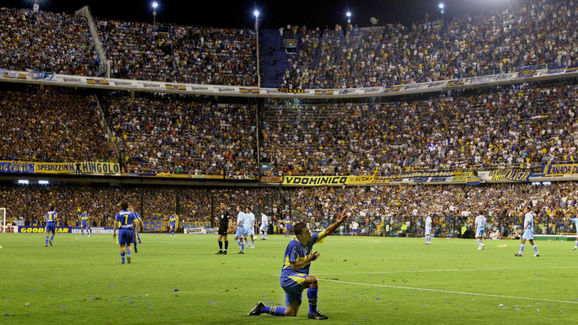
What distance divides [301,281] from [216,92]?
66359 mm

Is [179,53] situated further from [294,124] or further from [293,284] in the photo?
[293,284]

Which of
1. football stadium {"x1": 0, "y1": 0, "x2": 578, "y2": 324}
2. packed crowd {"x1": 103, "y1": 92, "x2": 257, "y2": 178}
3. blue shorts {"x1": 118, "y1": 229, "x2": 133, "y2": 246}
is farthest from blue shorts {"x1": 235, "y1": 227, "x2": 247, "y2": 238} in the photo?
packed crowd {"x1": 103, "y1": 92, "x2": 257, "y2": 178}

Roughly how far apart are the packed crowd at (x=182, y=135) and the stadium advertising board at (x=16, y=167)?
8.97 m

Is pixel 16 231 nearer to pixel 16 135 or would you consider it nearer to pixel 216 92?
pixel 16 135

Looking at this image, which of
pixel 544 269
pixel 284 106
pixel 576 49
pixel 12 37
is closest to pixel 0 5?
pixel 12 37

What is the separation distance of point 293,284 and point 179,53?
71.0 meters

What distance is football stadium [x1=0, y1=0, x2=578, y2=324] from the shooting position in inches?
2414

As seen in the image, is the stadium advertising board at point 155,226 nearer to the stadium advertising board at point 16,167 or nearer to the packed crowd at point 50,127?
the packed crowd at point 50,127

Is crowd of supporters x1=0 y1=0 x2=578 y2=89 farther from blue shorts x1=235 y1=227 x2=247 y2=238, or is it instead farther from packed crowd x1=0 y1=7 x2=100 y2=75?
blue shorts x1=235 y1=227 x2=247 y2=238

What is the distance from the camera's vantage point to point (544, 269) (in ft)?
73.4

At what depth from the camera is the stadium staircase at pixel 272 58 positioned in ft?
262

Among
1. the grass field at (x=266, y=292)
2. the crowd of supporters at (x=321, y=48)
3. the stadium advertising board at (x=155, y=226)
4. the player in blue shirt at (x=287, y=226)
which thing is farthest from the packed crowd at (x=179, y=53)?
the grass field at (x=266, y=292)

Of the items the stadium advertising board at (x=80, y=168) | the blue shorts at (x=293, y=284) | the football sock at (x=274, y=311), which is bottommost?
the football sock at (x=274, y=311)

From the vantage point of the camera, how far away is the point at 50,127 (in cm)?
6856
